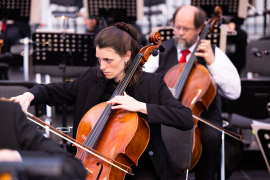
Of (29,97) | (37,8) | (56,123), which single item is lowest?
(56,123)

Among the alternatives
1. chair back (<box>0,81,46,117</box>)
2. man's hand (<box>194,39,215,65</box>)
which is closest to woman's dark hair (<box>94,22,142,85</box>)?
chair back (<box>0,81,46,117</box>)

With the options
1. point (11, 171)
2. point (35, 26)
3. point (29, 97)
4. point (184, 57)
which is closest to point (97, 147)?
point (29, 97)

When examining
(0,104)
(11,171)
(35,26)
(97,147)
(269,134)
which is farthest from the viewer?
(35,26)

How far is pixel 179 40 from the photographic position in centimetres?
275

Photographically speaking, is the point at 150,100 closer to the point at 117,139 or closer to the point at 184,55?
the point at 117,139

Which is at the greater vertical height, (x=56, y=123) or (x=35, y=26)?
(x=35, y=26)

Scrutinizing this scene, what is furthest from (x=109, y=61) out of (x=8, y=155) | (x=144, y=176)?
(x=8, y=155)

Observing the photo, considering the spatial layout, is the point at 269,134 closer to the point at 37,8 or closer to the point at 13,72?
the point at 37,8

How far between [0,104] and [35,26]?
4.88 m

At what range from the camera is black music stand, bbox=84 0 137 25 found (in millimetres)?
4199

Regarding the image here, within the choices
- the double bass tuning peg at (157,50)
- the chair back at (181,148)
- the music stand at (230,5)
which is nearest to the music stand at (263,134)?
the chair back at (181,148)

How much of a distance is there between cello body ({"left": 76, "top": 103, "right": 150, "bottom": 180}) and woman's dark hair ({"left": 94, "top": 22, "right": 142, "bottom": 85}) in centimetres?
25

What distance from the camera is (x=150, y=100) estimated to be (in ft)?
6.03

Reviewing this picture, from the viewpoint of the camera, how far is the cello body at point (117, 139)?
5.08ft
